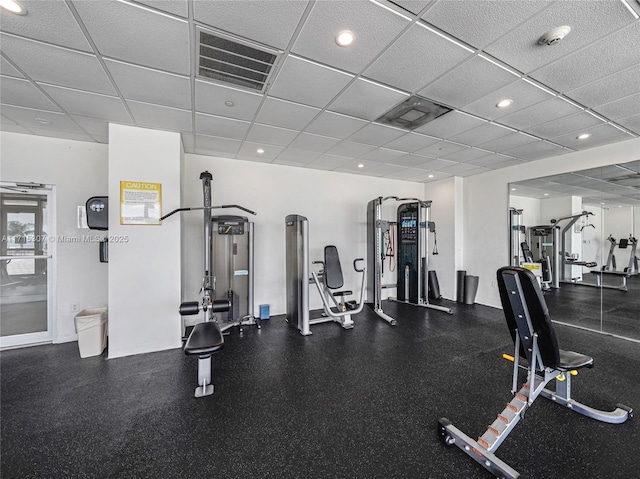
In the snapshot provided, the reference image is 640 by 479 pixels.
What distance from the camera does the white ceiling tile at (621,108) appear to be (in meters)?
2.61

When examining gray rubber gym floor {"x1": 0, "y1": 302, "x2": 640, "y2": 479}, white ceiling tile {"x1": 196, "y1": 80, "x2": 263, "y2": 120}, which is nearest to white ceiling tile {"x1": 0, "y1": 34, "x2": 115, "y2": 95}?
white ceiling tile {"x1": 196, "y1": 80, "x2": 263, "y2": 120}

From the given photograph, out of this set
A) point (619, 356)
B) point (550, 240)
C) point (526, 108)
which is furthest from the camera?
point (550, 240)

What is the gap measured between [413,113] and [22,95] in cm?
388

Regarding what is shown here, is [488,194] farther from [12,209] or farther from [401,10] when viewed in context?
[12,209]

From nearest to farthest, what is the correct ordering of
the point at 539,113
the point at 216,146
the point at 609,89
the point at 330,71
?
the point at 330,71, the point at 609,89, the point at 539,113, the point at 216,146

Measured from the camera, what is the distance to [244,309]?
4.30m

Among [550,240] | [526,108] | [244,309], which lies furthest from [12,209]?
[550,240]

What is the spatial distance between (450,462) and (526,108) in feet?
10.9

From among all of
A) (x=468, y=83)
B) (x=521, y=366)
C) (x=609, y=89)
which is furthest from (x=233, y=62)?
(x=609, y=89)

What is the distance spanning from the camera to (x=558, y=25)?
172cm

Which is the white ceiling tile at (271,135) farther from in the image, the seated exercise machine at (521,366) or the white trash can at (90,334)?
the white trash can at (90,334)

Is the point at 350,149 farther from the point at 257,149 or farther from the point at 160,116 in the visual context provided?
the point at 160,116

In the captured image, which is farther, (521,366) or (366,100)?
(366,100)

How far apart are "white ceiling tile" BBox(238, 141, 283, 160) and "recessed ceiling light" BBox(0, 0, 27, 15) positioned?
2.29 meters
